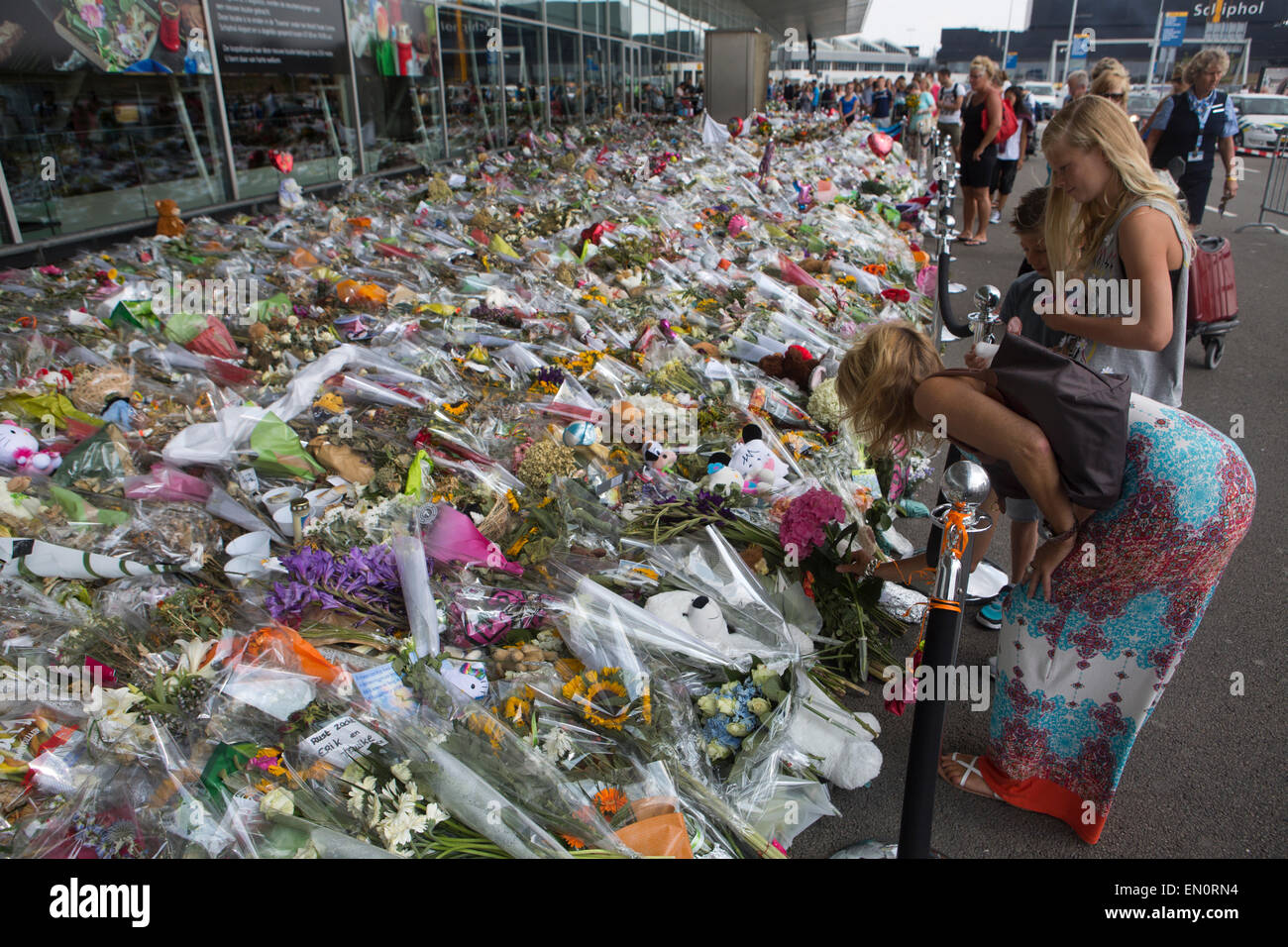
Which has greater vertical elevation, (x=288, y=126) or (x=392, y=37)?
(x=392, y=37)

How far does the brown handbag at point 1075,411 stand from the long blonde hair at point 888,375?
201mm

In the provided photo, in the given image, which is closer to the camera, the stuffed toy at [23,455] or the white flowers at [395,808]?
the white flowers at [395,808]

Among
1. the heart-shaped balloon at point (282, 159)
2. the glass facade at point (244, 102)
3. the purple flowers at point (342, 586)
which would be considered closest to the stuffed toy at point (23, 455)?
the purple flowers at point (342, 586)

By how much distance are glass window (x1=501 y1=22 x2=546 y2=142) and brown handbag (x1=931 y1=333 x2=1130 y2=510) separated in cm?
1258

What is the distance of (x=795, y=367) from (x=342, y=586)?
2.77 m

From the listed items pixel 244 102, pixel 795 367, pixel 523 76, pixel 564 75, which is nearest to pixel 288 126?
pixel 244 102

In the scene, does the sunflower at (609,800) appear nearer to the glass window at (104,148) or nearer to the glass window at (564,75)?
the glass window at (104,148)

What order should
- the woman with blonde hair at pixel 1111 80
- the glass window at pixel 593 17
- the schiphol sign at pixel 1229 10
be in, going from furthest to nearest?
the schiphol sign at pixel 1229 10 < the glass window at pixel 593 17 < the woman with blonde hair at pixel 1111 80

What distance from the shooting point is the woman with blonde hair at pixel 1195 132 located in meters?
5.56

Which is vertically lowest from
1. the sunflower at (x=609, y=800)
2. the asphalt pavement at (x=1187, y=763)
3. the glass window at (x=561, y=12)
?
the asphalt pavement at (x=1187, y=763)

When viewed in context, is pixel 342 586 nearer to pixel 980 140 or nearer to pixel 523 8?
pixel 980 140

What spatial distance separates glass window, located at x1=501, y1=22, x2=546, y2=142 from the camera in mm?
12594

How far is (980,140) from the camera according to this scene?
7973 mm

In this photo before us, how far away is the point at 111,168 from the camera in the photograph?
662cm
